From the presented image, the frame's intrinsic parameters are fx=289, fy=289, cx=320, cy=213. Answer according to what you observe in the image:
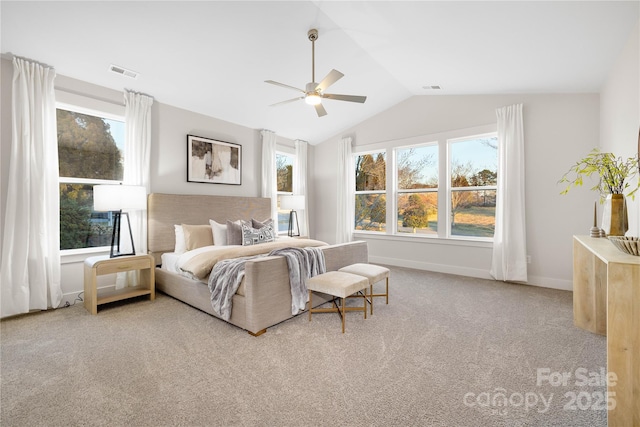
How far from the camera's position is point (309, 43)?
359cm

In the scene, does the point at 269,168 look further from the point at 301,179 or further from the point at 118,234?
the point at 118,234

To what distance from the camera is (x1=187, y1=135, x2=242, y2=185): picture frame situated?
4625mm

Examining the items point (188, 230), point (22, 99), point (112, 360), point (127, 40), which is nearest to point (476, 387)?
point (112, 360)

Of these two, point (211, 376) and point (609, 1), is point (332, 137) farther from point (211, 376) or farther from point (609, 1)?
point (211, 376)

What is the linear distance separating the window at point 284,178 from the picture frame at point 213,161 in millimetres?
1103

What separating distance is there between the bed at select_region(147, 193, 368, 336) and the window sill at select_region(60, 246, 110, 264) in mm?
582

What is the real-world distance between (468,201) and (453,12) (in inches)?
122

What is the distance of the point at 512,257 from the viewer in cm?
435

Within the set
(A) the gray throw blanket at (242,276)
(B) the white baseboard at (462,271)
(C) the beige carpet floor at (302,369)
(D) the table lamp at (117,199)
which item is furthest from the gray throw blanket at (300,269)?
(B) the white baseboard at (462,271)

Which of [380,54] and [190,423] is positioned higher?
[380,54]

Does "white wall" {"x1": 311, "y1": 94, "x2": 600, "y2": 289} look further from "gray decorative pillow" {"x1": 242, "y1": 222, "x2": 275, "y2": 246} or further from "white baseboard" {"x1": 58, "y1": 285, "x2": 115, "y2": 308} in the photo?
"white baseboard" {"x1": 58, "y1": 285, "x2": 115, "y2": 308}

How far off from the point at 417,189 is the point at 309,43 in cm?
325

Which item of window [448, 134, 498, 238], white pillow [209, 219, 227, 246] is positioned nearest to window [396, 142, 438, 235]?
window [448, 134, 498, 238]

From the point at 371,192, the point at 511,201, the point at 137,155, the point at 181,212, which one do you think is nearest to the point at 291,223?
the point at 371,192
